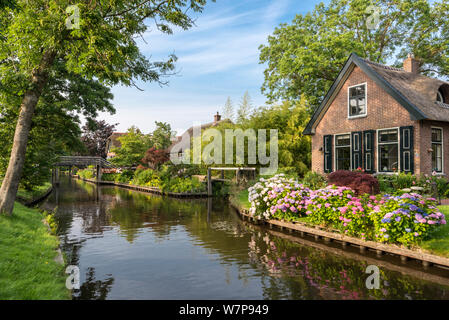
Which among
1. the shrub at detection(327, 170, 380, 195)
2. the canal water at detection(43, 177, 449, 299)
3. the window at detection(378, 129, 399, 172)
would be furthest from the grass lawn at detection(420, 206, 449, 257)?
the window at detection(378, 129, 399, 172)

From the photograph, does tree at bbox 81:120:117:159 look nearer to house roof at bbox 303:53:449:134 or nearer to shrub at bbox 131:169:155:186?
shrub at bbox 131:169:155:186

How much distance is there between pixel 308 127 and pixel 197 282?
13.7 meters

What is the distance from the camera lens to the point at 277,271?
6.50 meters

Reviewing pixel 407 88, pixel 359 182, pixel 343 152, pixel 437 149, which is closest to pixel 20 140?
pixel 359 182

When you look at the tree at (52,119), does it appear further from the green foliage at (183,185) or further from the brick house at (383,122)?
the brick house at (383,122)

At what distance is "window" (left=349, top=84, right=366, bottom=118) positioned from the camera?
50.0ft

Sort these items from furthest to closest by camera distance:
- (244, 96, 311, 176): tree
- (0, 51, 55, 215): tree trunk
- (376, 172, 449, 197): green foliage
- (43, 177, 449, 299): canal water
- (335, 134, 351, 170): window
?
1. (244, 96, 311, 176): tree
2. (335, 134, 351, 170): window
3. (376, 172, 449, 197): green foliage
4. (0, 51, 55, 215): tree trunk
5. (43, 177, 449, 299): canal water

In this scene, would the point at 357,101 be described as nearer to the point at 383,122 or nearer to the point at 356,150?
the point at 383,122

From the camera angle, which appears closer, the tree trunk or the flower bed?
the flower bed

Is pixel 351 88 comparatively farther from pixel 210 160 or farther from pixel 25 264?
pixel 25 264

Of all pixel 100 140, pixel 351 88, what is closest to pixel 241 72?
pixel 351 88

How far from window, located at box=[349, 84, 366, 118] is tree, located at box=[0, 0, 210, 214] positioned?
10011 millimetres

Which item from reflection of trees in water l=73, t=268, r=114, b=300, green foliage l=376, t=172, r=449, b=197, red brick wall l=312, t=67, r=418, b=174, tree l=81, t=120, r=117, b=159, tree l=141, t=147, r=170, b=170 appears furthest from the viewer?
tree l=81, t=120, r=117, b=159

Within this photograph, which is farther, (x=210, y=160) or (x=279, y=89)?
(x=279, y=89)
